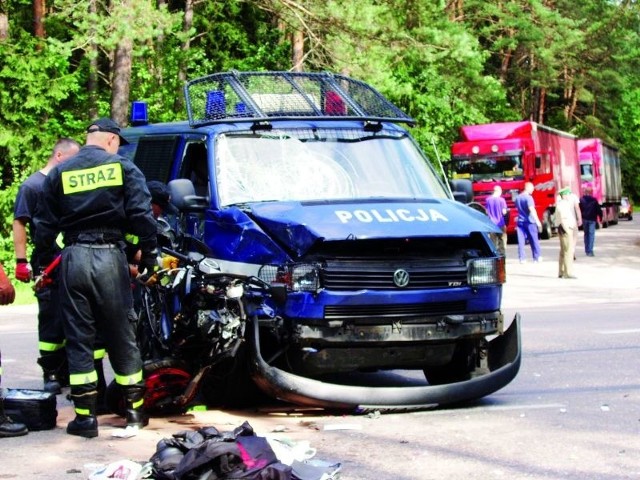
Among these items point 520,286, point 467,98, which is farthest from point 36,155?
point 467,98

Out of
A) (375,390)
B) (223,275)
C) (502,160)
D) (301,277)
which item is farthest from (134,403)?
(502,160)

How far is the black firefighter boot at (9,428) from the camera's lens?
7.97m

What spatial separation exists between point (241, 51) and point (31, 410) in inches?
1358

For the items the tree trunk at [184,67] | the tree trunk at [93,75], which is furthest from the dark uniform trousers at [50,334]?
the tree trunk at [184,67]

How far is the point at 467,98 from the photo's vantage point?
148 ft

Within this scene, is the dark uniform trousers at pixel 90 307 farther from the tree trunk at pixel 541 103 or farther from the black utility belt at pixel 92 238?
the tree trunk at pixel 541 103

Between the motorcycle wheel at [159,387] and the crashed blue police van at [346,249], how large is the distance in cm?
62

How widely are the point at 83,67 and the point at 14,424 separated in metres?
28.9

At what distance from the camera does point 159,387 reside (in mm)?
8586

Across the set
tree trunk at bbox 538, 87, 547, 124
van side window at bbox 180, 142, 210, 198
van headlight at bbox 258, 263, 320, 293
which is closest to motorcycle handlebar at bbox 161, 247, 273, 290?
van headlight at bbox 258, 263, 320, 293

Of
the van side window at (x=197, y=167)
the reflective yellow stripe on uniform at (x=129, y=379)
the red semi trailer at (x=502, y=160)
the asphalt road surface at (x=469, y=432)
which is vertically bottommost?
the asphalt road surface at (x=469, y=432)

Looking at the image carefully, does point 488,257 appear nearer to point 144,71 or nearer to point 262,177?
point 262,177

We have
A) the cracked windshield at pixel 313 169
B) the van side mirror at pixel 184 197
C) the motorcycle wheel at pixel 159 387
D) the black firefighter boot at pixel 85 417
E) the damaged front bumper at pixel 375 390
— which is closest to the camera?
the black firefighter boot at pixel 85 417

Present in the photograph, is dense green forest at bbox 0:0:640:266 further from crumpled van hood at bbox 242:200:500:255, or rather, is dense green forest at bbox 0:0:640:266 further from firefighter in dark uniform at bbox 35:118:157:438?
firefighter in dark uniform at bbox 35:118:157:438
